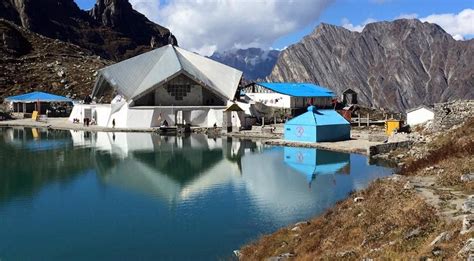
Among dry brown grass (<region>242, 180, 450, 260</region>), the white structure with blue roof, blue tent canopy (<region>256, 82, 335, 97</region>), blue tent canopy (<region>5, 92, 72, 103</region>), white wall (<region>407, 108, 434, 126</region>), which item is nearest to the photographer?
dry brown grass (<region>242, 180, 450, 260</region>)

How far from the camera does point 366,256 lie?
10.5 m

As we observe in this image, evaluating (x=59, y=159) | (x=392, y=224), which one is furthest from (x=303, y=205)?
(x=59, y=159)

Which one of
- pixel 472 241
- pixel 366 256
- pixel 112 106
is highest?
pixel 112 106

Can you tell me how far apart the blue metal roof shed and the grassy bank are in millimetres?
22697

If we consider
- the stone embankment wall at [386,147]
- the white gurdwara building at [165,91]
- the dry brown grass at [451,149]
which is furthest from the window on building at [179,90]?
the dry brown grass at [451,149]

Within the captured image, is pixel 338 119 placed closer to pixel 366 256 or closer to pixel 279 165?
pixel 279 165

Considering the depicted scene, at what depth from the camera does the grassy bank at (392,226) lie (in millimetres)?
10328

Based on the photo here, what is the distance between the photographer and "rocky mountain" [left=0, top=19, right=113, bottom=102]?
93250 mm

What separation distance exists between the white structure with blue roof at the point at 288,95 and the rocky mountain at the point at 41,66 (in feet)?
106

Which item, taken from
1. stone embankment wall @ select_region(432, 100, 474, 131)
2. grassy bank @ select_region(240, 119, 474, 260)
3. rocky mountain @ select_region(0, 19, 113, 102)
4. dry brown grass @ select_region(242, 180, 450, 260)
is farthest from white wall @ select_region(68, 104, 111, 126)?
dry brown grass @ select_region(242, 180, 450, 260)

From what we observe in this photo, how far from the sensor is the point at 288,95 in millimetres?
70125

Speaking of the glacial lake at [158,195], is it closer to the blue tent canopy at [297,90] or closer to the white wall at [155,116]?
the white wall at [155,116]

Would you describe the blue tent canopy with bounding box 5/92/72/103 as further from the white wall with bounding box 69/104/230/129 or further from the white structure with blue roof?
the white structure with blue roof

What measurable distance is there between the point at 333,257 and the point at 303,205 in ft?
36.3
